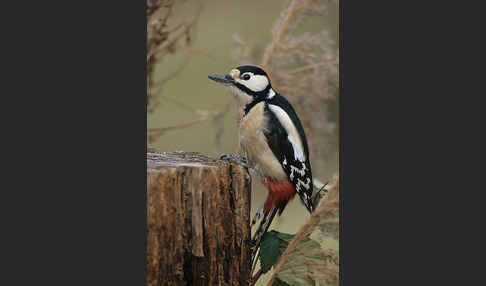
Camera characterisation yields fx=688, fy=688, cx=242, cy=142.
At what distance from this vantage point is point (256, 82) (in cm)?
429

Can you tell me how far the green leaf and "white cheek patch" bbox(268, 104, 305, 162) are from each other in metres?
0.50

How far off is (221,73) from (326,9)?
32.1 inches

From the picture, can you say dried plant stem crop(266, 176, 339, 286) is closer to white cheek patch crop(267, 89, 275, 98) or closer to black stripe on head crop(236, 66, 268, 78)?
white cheek patch crop(267, 89, 275, 98)

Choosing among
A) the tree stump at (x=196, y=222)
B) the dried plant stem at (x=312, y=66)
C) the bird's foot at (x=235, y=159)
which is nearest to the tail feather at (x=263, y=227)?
the tree stump at (x=196, y=222)

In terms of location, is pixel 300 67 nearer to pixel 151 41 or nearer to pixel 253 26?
pixel 253 26

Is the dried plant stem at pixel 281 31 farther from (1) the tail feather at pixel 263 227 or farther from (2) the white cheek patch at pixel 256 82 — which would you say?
(1) the tail feather at pixel 263 227

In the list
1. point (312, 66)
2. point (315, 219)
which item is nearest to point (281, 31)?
point (312, 66)

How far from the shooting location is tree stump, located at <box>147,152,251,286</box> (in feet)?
13.1

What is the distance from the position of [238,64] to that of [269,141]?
578mm

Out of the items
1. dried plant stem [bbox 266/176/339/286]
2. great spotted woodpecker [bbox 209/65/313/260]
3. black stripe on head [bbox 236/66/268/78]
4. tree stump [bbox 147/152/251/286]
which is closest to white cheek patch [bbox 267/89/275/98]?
great spotted woodpecker [bbox 209/65/313/260]

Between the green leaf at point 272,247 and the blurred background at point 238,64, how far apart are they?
52 mm

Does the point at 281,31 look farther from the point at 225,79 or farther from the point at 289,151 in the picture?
the point at 289,151

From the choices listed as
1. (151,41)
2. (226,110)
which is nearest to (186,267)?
(226,110)

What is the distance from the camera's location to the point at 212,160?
4285mm
